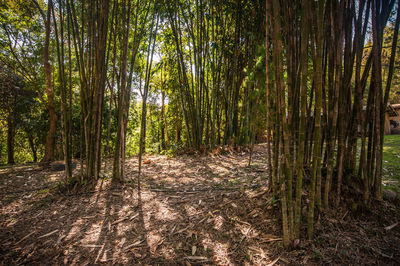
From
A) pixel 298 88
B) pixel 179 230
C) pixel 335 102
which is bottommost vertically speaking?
pixel 179 230

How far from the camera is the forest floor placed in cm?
111

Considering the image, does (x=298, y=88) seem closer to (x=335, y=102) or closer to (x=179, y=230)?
(x=335, y=102)

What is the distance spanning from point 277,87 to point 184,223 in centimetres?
129

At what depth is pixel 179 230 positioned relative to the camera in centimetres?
146

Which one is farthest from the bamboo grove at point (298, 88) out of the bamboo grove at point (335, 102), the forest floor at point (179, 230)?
the forest floor at point (179, 230)

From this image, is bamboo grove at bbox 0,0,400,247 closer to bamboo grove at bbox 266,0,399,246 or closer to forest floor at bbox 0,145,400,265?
bamboo grove at bbox 266,0,399,246

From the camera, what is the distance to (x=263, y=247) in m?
1.19

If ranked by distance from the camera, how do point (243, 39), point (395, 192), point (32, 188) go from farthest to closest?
point (243, 39) → point (32, 188) → point (395, 192)

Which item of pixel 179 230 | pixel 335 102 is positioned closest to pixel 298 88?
pixel 335 102

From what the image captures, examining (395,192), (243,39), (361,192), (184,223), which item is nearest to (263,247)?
(184,223)

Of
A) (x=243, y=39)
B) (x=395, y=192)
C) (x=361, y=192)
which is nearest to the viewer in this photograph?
(x=361, y=192)

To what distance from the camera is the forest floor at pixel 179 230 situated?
1.11 m

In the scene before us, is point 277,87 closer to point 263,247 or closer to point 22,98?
point 263,247

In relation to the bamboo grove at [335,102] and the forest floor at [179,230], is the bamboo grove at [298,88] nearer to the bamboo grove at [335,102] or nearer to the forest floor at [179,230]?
the bamboo grove at [335,102]
